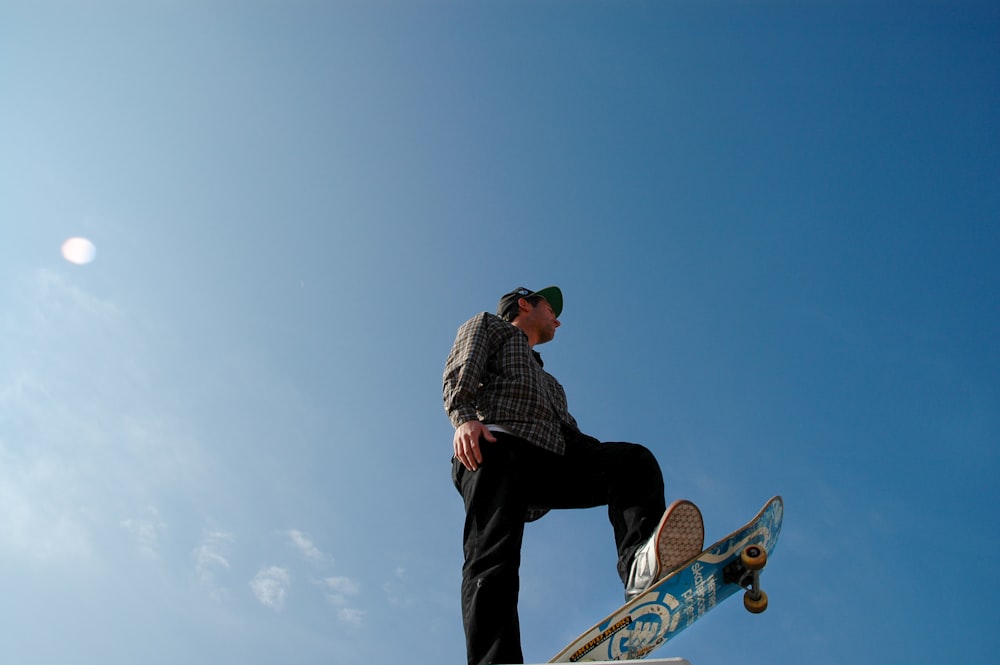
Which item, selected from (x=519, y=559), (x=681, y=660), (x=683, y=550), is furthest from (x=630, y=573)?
(x=681, y=660)

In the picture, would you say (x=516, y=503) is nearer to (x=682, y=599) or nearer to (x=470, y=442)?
(x=470, y=442)

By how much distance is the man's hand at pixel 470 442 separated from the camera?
3945 mm

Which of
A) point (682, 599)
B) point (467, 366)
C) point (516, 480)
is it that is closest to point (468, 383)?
point (467, 366)

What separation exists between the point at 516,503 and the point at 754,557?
121 centimetres

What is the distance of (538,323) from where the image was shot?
5.41m

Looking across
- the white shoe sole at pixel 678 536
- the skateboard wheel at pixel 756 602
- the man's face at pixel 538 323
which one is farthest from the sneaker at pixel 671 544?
the man's face at pixel 538 323

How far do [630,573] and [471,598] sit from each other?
2.97 feet

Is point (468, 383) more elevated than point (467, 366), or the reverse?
point (467, 366)

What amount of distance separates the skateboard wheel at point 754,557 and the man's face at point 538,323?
2.31m

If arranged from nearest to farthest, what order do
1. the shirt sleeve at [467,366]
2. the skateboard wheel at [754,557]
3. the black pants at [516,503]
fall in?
1. the black pants at [516,503]
2. the skateboard wheel at [754,557]
3. the shirt sleeve at [467,366]

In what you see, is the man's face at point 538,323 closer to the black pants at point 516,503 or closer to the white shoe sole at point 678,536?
the black pants at point 516,503

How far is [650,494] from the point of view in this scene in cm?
403

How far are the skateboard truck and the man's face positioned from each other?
2.27m

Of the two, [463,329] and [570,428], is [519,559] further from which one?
[463,329]
